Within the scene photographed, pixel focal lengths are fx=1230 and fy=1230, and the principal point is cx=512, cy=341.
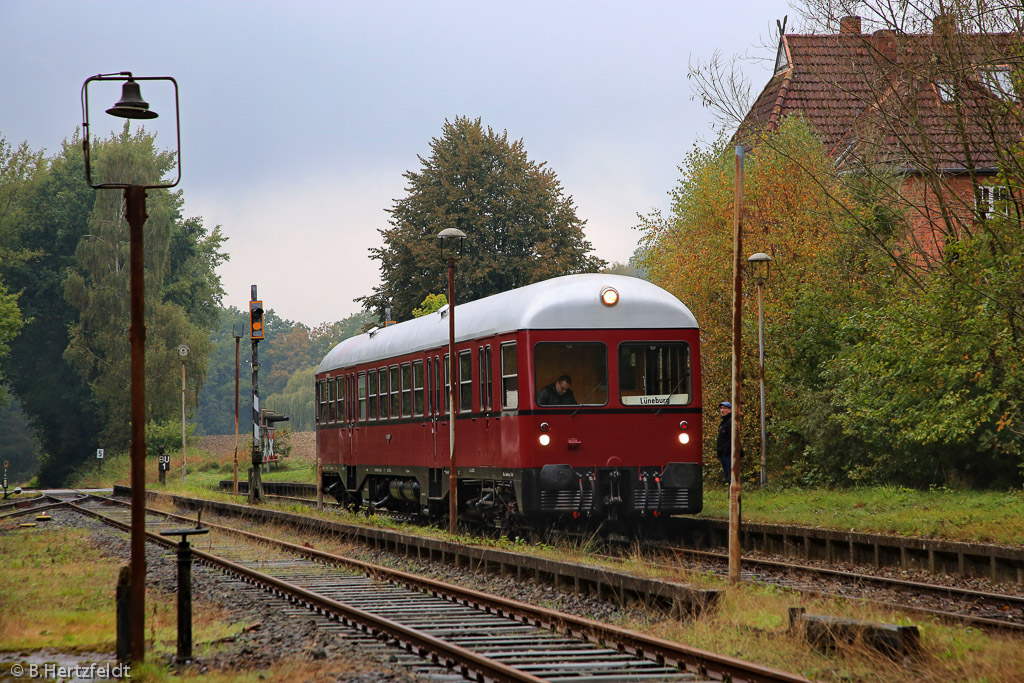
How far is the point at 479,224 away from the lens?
55.7 metres

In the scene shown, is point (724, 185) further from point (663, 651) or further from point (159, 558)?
point (663, 651)

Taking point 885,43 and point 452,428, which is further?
point 885,43

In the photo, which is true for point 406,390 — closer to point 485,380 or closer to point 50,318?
point 485,380

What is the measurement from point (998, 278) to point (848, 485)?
8.10 metres

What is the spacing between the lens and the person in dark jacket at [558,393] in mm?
16797

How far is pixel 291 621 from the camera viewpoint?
38.2 ft

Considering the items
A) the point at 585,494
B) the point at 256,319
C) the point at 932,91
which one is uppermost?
the point at 932,91

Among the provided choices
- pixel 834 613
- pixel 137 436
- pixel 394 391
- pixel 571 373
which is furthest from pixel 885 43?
pixel 137 436

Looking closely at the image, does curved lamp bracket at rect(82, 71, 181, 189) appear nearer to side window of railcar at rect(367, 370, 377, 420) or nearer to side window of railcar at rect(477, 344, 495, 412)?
side window of railcar at rect(477, 344, 495, 412)

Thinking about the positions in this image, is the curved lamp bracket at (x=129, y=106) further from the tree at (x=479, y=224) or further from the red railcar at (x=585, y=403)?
the tree at (x=479, y=224)


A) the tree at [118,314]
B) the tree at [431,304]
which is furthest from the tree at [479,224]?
the tree at [118,314]

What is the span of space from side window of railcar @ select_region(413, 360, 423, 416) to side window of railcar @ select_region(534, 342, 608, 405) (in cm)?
493

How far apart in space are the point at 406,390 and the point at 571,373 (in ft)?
19.5

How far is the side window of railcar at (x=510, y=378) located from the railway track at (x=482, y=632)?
3046 mm
